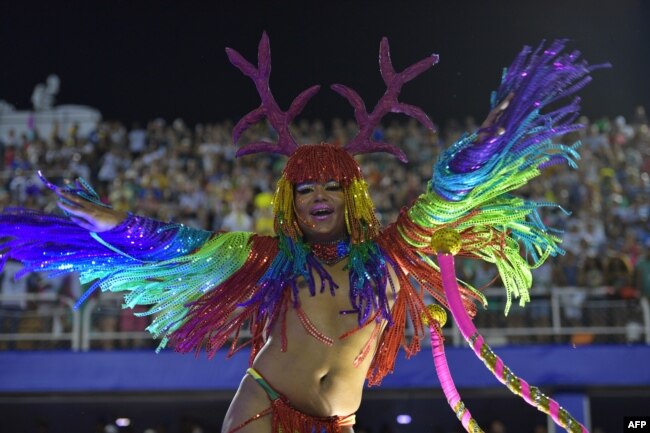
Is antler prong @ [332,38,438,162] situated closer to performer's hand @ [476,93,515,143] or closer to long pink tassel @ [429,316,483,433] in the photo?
performer's hand @ [476,93,515,143]

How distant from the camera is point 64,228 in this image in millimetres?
3773

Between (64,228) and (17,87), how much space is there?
1216 centimetres

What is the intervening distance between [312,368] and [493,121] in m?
1.14

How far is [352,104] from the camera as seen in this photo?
4.24 metres

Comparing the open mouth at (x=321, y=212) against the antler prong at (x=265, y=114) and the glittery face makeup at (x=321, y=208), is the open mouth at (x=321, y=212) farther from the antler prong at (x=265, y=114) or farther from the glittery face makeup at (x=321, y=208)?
the antler prong at (x=265, y=114)

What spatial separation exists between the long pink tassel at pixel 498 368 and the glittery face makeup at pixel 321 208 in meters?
0.53

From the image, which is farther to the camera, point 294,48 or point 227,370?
point 294,48

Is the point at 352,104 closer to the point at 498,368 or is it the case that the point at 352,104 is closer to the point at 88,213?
the point at 88,213

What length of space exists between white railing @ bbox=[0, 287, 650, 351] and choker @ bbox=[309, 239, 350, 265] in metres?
4.53

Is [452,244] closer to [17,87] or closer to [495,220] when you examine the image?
[495,220]

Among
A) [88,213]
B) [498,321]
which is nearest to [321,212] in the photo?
[88,213]

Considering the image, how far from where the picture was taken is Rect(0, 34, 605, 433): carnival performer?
3.62m

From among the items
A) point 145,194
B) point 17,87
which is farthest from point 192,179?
point 17,87

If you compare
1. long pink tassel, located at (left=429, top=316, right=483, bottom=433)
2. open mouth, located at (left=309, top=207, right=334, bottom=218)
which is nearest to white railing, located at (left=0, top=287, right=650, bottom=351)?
long pink tassel, located at (left=429, top=316, right=483, bottom=433)
